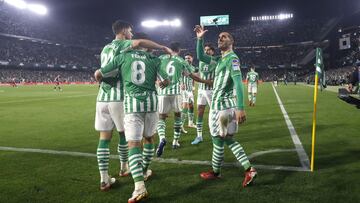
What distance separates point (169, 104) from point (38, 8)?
74.8m

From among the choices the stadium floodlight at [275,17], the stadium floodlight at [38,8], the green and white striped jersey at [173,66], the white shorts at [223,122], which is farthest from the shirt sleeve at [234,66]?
the stadium floodlight at [275,17]

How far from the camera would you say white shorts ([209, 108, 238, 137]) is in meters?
5.07

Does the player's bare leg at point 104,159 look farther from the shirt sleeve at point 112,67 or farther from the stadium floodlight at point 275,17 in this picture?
the stadium floodlight at point 275,17

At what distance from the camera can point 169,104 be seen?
26.0ft

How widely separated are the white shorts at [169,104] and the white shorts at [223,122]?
2784 millimetres

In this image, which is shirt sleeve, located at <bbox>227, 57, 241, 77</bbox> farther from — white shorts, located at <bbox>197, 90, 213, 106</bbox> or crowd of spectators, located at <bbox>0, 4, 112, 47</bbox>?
crowd of spectators, located at <bbox>0, 4, 112, 47</bbox>

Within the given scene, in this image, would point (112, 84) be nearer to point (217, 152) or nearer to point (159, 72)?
point (159, 72)

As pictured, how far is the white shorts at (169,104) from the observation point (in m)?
7.86

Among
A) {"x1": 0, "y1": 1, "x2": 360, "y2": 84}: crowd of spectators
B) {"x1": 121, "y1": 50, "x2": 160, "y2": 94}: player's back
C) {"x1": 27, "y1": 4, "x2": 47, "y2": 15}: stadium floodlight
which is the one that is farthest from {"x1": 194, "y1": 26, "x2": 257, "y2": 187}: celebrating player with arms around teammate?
{"x1": 27, "y1": 4, "x2": 47, "y2": 15}: stadium floodlight

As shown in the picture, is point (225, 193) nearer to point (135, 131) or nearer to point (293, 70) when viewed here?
point (135, 131)

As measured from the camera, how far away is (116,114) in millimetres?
5051

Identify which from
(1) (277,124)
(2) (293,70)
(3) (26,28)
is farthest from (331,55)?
(3) (26,28)

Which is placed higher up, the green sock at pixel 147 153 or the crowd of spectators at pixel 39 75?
the crowd of spectators at pixel 39 75

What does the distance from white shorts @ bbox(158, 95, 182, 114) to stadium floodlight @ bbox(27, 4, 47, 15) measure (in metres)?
74.2
